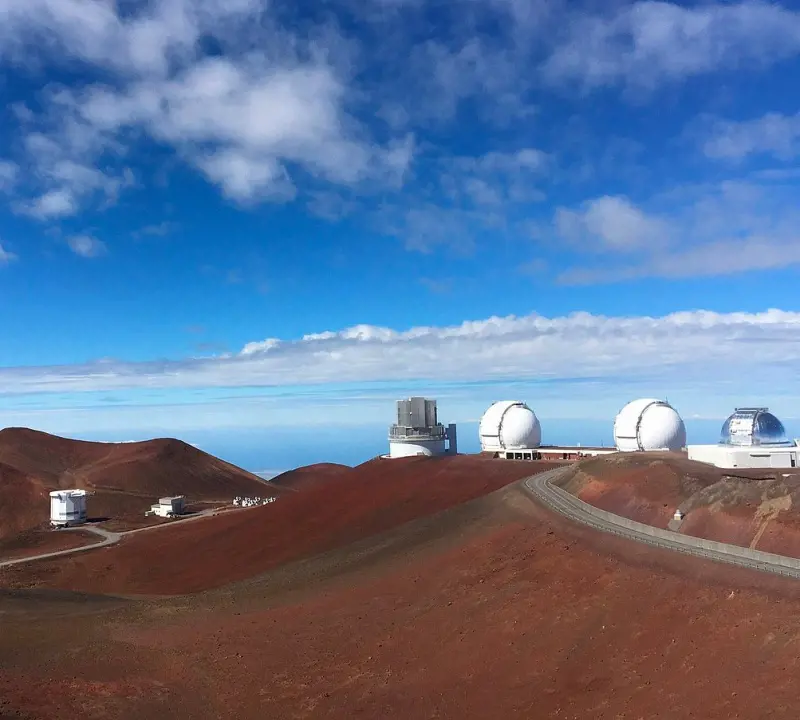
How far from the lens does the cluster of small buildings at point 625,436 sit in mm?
42312

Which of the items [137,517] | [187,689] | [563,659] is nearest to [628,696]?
[563,659]

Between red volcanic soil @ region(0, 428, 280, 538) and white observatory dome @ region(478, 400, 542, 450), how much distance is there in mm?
41414

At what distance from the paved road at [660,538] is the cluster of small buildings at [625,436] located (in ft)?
42.8

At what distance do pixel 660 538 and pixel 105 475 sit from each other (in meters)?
81.4

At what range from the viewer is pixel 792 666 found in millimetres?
16703

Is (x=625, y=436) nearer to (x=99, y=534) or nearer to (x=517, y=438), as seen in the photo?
(x=517, y=438)

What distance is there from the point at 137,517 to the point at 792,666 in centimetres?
7018

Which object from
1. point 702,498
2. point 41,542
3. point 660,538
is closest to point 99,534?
point 41,542

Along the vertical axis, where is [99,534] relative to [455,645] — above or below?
below

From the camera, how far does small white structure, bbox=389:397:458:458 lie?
68.7 metres

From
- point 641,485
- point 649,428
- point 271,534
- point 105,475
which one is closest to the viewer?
point 641,485

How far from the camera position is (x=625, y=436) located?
177 feet

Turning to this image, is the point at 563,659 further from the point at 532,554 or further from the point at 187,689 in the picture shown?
the point at 187,689

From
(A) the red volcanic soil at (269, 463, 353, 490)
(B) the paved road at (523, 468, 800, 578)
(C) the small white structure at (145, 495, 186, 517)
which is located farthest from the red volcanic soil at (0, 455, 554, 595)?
(A) the red volcanic soil at (269, 463, 353, 490)
